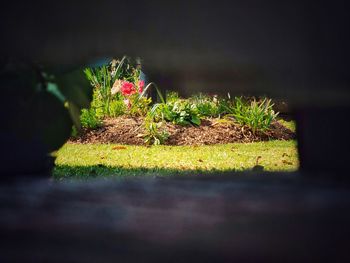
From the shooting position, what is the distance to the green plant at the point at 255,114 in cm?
466

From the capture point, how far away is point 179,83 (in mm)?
1187

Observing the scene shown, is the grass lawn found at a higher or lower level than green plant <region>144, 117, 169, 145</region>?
lower

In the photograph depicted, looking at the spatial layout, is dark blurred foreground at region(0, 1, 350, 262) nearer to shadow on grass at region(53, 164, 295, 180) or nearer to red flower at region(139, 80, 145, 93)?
shadow on grass at region(53, 164, 295, 180)

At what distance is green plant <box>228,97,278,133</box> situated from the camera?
4.66 metres

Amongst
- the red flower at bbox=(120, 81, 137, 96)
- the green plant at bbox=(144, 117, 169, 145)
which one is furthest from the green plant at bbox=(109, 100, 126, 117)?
the green plant at bbox=(144, 117, 169, 145)

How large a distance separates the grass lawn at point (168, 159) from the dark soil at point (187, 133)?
0.18 meters

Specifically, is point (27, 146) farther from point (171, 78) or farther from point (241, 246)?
point (241, 246)

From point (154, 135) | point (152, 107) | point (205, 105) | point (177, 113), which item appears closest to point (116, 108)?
point (152, 107)

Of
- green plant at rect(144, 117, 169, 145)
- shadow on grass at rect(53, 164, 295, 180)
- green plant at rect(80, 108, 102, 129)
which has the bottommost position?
shadow on grass at rect(53, 164, 295, 180)

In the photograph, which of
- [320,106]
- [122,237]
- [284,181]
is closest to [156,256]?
[122,237]

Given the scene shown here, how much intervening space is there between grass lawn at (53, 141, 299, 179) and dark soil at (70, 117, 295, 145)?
178 mm

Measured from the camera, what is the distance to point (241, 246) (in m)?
0.95

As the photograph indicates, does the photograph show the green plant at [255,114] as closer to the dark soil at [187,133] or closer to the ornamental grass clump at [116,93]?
Answer: the dark soil at [187,133]

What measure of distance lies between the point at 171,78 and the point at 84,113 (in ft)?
11.5
